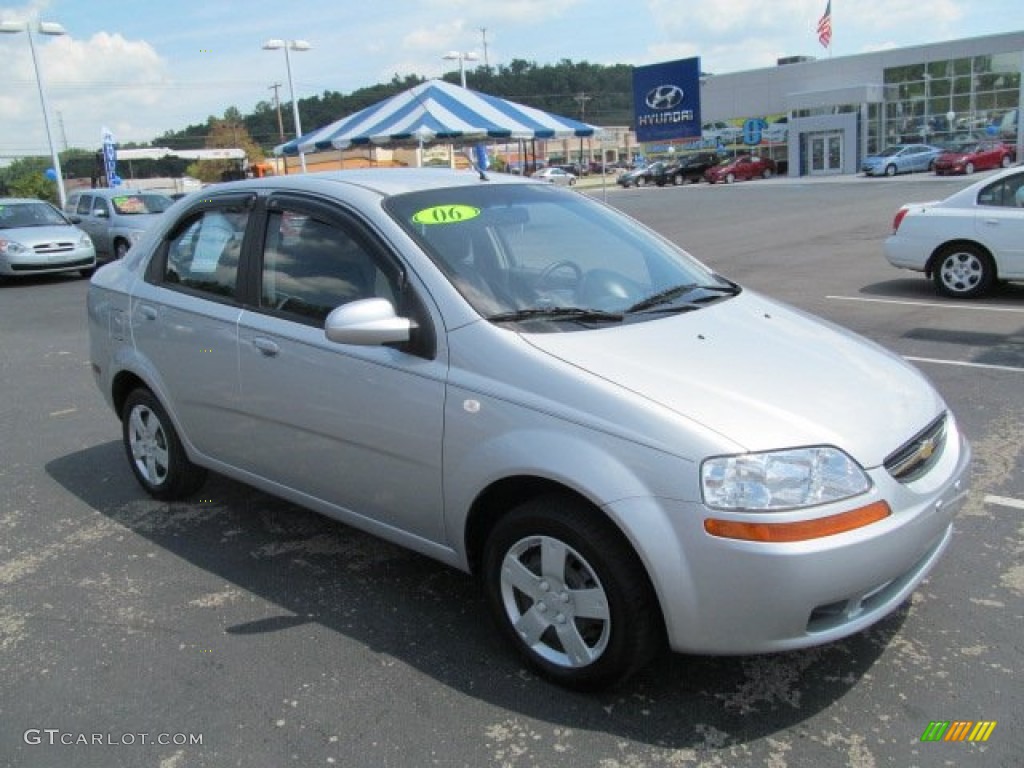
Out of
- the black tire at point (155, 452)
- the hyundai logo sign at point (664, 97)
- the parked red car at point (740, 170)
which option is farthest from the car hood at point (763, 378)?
the parked red car at point (740, 170)

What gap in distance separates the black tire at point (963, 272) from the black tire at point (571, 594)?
841 centimetres

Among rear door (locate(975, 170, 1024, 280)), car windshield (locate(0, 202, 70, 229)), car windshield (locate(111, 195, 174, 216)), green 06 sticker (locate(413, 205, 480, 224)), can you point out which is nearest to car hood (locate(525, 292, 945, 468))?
green 06 sticker (locate(413, 205, 480, 224))

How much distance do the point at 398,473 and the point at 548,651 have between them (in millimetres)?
848

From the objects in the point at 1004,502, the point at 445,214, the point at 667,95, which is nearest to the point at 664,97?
the point at 667,95

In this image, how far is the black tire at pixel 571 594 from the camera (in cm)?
273

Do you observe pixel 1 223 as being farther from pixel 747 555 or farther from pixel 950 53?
pixel 950 53

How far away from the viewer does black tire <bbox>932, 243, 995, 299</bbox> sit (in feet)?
31.3

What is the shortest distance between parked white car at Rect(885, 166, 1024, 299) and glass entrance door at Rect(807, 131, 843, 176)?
41726 mm

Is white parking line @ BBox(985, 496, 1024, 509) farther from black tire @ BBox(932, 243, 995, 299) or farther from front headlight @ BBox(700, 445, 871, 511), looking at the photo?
black tire @ BBox(932, 243, 995, 299)

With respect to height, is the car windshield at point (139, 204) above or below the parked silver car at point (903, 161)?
above

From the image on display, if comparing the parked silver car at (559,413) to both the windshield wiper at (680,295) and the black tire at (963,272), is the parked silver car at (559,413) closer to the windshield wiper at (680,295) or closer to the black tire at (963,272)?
the windshield wiper at (680,295)

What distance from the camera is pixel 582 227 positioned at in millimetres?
4051

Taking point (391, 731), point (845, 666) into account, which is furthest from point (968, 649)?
point (391, 731)

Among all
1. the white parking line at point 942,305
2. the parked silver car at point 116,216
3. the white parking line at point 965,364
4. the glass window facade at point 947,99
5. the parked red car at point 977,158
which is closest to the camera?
the white parking line at point 965,364
